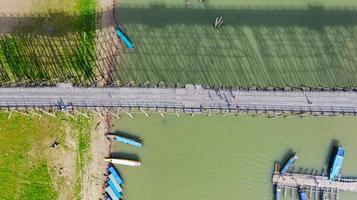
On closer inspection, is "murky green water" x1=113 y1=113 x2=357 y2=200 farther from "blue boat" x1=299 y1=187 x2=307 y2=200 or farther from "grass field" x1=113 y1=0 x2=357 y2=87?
"grass field" x1=113 y1=0 x2=357 y2=87

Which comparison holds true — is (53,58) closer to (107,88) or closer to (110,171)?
(107,88)

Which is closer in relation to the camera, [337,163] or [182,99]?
[182,99]

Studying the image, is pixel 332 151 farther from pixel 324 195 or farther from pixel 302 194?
pixel 302 194

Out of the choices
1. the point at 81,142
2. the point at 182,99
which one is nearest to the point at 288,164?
the point at 182,99

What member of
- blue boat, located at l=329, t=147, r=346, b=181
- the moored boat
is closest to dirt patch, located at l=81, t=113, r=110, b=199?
the moored boat

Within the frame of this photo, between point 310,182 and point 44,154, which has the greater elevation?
point 44,154

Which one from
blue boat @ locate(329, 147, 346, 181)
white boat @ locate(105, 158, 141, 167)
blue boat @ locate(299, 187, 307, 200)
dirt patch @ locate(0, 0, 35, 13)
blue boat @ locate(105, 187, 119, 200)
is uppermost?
dirt patch @ locate(0, 0, 35, 13)

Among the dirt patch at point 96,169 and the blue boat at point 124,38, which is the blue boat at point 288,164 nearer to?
the dirt patch at point 96,169

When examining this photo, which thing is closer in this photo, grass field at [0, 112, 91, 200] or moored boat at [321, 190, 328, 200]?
moored boat at [321, 190, 328, 200]
